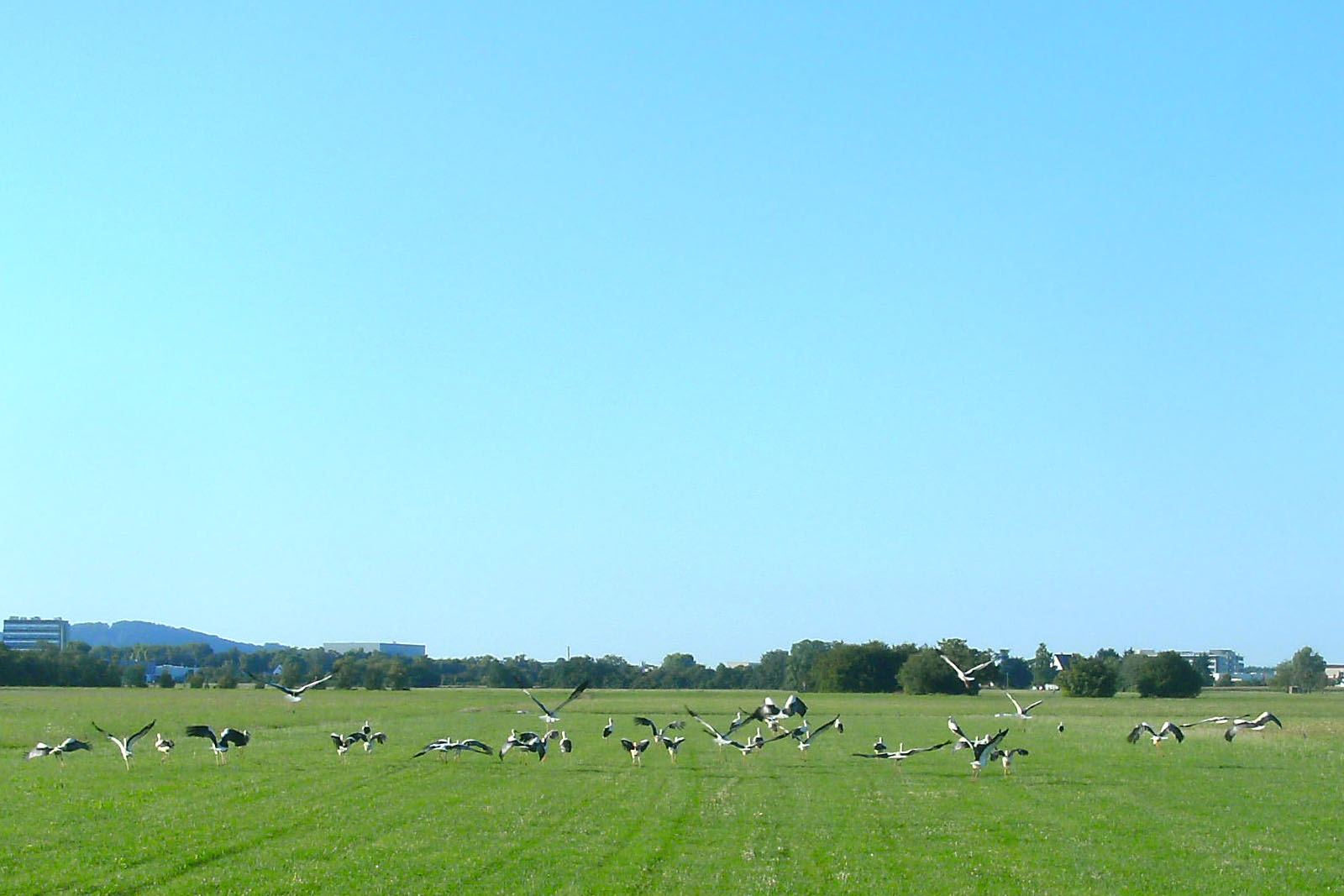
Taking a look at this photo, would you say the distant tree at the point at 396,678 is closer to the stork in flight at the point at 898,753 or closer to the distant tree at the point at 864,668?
the distant tree at the point at 864,668

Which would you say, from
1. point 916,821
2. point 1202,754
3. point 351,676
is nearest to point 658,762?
point 916,821

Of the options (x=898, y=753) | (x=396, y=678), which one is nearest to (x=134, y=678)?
(x=396, y=678)

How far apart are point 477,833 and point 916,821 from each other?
8307 mm

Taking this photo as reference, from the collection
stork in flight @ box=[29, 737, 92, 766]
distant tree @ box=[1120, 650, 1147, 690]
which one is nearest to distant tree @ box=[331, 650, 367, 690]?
distant tree @ box=[1120, 650, 1147, 690]

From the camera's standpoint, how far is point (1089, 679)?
460ft

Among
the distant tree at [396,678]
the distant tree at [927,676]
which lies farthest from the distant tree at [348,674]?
the distant tree at [927,676]

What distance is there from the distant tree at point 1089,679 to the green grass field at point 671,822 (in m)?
97.4

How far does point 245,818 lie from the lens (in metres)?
24.5

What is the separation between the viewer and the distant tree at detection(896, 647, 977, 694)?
142m

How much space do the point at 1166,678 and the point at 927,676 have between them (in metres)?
25.7

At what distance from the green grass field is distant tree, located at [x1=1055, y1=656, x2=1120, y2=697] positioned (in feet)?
319

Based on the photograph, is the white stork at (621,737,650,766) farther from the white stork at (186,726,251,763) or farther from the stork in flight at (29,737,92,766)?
the stork in flight at (29,737,92,766)

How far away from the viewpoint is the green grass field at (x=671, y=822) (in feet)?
61.0

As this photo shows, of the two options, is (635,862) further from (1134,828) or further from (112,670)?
(112,670)
